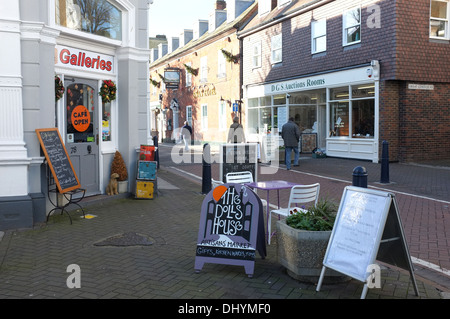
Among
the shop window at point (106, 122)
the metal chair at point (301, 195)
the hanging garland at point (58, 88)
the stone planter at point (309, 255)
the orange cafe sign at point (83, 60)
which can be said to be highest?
the orange cafe sign at point (83, 60)

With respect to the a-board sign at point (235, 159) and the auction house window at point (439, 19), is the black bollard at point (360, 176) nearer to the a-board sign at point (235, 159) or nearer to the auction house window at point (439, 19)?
the a-board sign at point (235, 159)

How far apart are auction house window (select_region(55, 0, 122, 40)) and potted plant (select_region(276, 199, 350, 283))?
223 inches

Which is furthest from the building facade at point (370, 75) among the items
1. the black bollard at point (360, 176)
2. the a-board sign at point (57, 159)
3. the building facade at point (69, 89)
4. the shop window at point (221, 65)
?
the black bollard at point (360, 176)

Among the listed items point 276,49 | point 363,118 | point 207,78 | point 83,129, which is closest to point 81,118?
point 83,129

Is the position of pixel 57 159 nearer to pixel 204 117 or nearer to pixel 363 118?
pixel 363 118

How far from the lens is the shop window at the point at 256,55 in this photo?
75.5 ft

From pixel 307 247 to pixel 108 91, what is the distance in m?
6.06

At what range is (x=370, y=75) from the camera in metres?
15.9

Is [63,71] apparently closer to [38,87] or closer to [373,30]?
[38,87]

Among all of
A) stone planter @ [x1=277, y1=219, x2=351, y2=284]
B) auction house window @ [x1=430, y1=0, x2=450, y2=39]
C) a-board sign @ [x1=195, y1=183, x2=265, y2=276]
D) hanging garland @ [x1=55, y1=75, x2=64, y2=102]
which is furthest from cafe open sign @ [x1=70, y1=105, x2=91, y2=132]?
auction house window @ [x1=430, y1=0, x2=450, y2=39]

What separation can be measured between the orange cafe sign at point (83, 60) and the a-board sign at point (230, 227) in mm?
4748

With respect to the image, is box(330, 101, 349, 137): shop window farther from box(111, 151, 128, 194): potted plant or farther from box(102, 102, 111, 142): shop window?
box(102, 102, 111, 142): shop window

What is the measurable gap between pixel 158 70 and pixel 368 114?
25.9 metres
